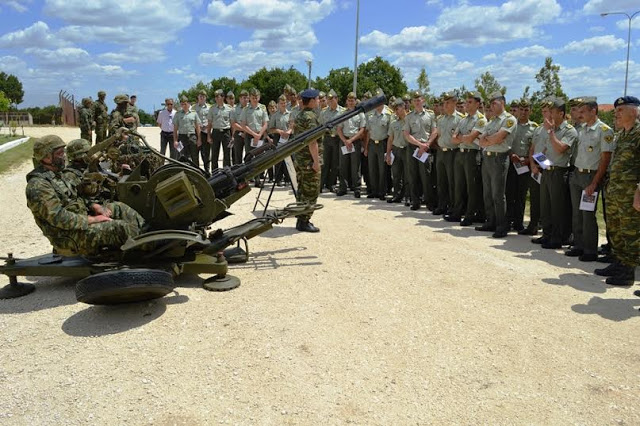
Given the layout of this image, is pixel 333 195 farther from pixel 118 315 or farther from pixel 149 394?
pixel 149 394

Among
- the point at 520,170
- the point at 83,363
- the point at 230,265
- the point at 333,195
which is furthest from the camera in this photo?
the point at 333,195

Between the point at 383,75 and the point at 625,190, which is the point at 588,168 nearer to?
the point at 625,190

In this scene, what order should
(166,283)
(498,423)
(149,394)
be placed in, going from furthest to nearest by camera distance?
1. (166,283)
2. (149,394)
3. (498,423)

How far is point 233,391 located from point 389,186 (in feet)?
29.2

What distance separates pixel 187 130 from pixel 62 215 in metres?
9.38

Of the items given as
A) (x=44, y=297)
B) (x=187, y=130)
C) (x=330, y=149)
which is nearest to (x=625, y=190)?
(x=44, y=297)

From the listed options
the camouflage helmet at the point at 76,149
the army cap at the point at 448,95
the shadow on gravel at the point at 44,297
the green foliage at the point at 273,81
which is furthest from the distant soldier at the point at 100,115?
the green foliage at the point at 273,81

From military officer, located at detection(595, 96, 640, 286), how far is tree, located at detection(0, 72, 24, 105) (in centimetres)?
8312

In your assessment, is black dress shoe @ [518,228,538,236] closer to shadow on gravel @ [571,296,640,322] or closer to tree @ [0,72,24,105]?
shadow on gravel @ [571,296,640,322]

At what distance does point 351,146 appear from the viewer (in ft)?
A: 37.6

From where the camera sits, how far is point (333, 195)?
468 inches

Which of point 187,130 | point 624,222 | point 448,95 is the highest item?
point 448,95

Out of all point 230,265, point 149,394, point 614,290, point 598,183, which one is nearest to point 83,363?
point 149,394

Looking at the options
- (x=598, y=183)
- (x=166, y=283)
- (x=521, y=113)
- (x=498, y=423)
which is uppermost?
(x=521, y=113)
